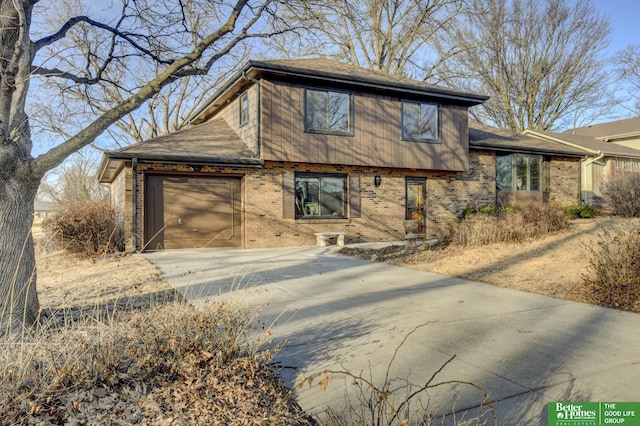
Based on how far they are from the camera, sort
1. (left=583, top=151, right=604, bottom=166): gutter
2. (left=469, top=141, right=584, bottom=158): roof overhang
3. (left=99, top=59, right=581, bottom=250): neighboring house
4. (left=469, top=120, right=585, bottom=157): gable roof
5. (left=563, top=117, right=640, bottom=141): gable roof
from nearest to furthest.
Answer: (left=99, top=59, right=581, bottom=250): neighboring house
(left=469, top=141, right=584, bottom=158): roof overhang
(left=469, top=120, right=585, bottom=157): gable roof
(left=583, top=151, right=604, bottom=166): gutter
(left=563, top=117, right=640, bottom=141): gable roof

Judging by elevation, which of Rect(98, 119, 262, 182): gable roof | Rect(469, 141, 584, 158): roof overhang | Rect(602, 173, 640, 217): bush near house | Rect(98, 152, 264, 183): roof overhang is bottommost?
Rect(602, 173, 640, 217): bush near house

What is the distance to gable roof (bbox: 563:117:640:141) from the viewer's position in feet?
88.3

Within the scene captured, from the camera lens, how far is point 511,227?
33.8 feet

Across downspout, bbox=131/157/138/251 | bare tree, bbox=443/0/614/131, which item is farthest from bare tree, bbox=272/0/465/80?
downspout, bbox=131/157/138/251

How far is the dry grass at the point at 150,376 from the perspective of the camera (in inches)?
93.1

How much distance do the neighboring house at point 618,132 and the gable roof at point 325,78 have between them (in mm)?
17253

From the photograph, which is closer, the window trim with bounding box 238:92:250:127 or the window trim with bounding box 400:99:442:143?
the window trim with bounding box 238:92:250:127

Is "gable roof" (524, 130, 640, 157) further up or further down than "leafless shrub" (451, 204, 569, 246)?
further up

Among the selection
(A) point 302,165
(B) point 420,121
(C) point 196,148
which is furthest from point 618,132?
(C) point 196,148

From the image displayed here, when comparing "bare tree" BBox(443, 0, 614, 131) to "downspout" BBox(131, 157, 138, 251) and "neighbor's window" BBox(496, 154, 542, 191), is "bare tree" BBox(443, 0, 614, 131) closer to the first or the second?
"neighbor's window" BBox(496, 154, 542, 191)

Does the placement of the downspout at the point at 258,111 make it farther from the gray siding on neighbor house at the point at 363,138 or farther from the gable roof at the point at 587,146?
the gable roof at the point at 587,146

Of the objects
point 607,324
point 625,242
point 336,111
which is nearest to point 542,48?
point 336,111

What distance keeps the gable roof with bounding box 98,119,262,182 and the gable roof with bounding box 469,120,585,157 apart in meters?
9.43

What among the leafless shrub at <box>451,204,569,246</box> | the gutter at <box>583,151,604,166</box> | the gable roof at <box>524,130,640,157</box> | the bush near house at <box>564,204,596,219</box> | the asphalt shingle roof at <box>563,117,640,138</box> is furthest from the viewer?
the asphalt shingle roof at <box>563,117,640,138</box>
